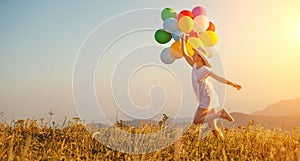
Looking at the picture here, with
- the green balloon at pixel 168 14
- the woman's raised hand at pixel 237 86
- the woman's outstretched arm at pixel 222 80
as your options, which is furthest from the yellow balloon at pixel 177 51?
the woman's raised hand at pixel 237 86

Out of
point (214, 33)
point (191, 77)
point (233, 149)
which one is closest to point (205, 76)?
point (191, 77)

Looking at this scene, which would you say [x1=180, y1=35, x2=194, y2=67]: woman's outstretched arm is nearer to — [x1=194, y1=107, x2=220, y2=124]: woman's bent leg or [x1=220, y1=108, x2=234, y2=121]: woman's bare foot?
[x1=194, y1=107, x2=220, y2=124]: woman's bent leg

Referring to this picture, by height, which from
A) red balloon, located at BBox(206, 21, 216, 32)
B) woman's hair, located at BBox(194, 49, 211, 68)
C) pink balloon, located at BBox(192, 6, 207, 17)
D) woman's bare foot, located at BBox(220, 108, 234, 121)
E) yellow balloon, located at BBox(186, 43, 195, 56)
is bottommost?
woman's bare foot, located at BBox(220, 108, 234, 121)

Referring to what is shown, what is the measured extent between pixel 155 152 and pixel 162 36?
2.88 meters

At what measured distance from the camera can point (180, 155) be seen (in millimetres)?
5465

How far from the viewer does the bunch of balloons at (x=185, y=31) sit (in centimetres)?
750

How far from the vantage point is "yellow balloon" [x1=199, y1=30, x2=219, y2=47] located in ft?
24.8

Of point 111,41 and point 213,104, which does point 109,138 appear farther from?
point 213,104

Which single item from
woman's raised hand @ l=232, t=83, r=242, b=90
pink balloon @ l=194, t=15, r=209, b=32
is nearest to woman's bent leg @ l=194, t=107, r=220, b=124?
woman's raised hand @ l=232, t=83, r=242, b=90

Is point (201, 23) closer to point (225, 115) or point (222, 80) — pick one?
point (222, 80)

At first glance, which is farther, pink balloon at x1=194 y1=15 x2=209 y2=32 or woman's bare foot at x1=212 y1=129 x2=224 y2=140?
pink balloon at x1=194 y1=15 x2=209 y2=32

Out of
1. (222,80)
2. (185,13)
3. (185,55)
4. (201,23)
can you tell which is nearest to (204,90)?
(222,80)

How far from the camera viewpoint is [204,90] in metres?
7.63

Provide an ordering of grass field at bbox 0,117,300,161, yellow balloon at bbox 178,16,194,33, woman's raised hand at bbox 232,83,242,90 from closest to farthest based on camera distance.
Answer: grass field at bbox 0,117,300,161
woman's raised hand at bbox 232,83,242,90
yellow balloon at bbox 178,16,194,33
